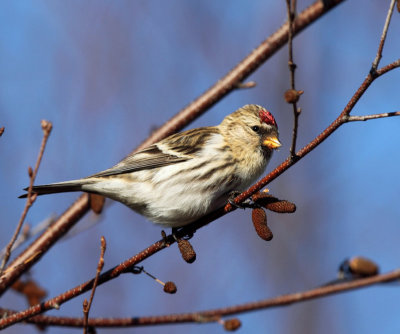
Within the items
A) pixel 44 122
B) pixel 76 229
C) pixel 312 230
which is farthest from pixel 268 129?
pixel 312 230

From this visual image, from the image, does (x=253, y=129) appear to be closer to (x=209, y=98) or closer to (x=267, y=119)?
(x=267, y=119)

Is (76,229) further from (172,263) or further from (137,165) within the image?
(172,263)

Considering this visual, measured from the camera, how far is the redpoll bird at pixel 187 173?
8.73 ft

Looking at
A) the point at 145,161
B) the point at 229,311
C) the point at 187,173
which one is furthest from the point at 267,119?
the point at 229,311

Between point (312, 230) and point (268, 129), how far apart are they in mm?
3305

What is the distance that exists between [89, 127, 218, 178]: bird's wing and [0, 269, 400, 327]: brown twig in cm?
90

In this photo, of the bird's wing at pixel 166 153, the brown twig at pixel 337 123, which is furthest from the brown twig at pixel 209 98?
the brown twig at pixel 337 123

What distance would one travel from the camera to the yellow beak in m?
2.81

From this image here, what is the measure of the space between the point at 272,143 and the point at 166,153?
1.82 ft

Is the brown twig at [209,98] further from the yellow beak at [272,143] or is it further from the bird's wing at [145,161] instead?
the yellow beak at [272,143]

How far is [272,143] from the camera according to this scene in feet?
9.35

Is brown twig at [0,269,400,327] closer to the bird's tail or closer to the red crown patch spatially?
the bird's tail

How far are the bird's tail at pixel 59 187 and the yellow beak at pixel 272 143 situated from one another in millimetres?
897

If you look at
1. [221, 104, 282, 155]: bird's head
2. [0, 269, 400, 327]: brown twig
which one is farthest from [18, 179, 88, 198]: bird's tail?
[221, 104, 282, 155]: bird's head
